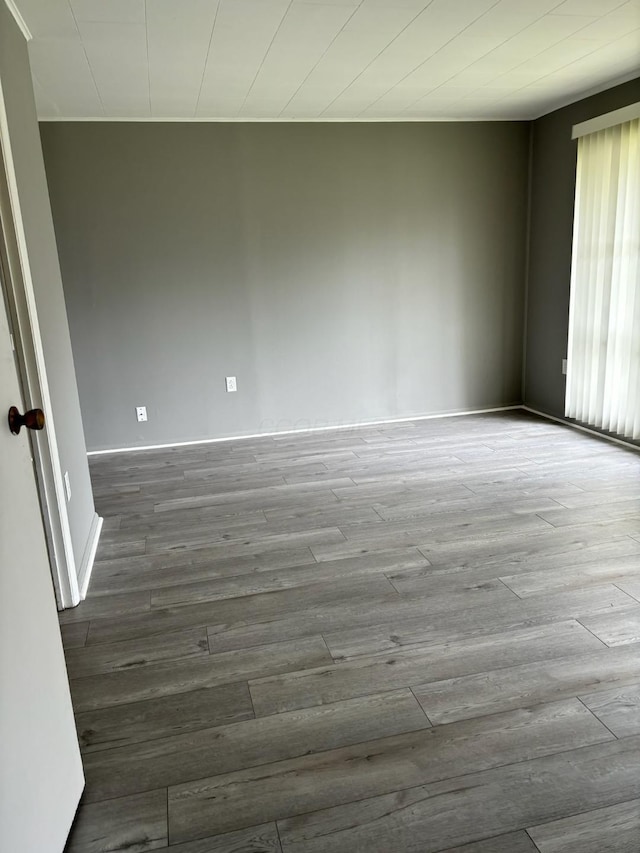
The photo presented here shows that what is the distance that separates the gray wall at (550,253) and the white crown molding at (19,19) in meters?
3.48

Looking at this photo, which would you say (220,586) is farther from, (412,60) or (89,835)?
(412,60)

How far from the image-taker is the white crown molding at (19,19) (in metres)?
2.37

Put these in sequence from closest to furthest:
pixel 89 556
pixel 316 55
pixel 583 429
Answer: pixel 89 556 < pixel 316 55 < pixel 583 429

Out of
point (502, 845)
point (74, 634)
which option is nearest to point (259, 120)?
point (74, 634)

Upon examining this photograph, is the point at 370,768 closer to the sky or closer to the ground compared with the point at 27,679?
closer to the ground

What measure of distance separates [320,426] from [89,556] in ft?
8.11

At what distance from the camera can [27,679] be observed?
4.14ft

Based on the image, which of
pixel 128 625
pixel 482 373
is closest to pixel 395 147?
pixel 482 373

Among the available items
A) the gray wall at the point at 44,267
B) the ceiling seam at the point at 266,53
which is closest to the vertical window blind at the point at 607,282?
the ceiling seam at the point at 266,53

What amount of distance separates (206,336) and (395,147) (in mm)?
2050

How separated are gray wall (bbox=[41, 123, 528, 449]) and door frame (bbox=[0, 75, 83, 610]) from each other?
2.19 m

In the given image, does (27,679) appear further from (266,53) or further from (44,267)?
(266,53)

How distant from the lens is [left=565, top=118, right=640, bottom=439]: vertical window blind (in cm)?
391

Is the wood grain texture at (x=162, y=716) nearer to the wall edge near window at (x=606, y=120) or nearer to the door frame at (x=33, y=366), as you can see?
A: the door frame at (x=33, y=366)
